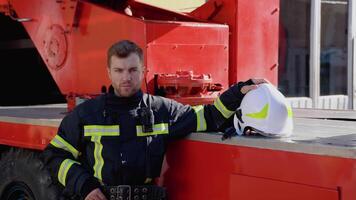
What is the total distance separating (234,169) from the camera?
3.17 meters

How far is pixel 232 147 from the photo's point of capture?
3172mm

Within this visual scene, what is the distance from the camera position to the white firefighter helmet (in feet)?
10.3

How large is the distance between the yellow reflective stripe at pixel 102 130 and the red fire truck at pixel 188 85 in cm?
36

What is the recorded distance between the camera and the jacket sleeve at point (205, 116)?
3.46 metres

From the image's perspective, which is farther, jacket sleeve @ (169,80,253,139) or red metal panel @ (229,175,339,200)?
jacket sleeve @ (169,80,253,139)

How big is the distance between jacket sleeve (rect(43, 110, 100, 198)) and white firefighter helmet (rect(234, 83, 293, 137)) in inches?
35.0

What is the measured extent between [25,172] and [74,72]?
2.71 feet

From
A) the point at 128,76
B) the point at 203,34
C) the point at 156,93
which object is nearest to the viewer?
the point at 128,76

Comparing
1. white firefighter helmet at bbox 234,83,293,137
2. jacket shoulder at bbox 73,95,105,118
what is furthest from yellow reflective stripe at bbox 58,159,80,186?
white firefighter helmet at bbox 234,83,293,137

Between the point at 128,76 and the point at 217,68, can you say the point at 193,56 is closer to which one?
the point at 217,68

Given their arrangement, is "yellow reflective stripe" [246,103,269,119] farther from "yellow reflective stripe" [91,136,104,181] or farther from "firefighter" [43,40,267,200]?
"yellow reflective stripe" [91,136,104,181]

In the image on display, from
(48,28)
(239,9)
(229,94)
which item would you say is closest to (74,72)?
(48,28)

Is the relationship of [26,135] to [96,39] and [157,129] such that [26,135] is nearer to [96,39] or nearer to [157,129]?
[96,39]

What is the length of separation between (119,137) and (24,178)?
54.1 inches
